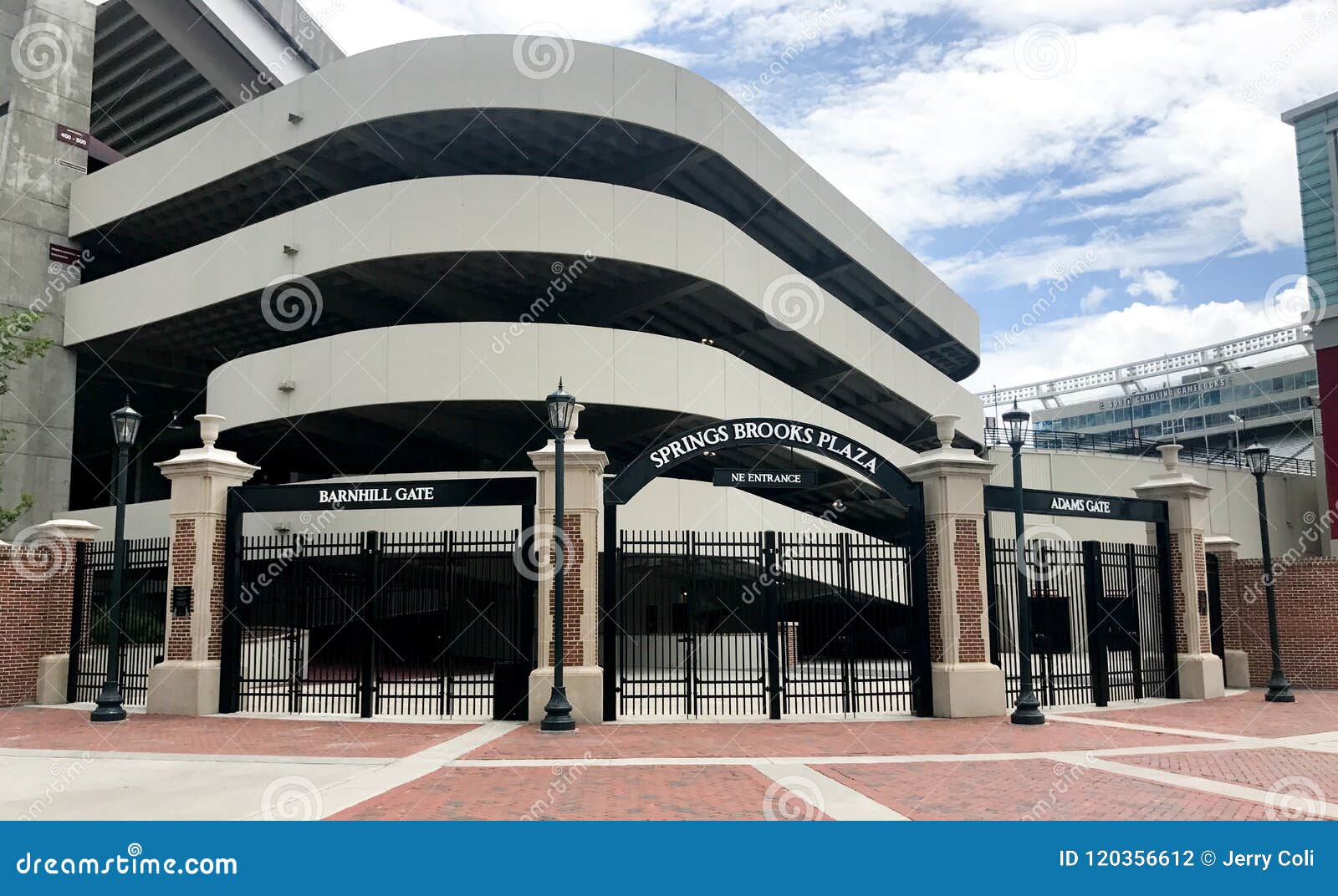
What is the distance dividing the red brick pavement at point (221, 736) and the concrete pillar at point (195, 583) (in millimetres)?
406

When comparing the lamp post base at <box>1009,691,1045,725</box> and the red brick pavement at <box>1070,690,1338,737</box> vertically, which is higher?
the lamp post base at <box>1009,691,1045,725</box>

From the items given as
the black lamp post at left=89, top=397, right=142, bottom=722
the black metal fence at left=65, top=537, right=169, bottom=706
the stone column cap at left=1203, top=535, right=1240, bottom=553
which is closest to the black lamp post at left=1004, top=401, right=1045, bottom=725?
the stone column cap at left=1203, top=535, right=1240, bottom=553

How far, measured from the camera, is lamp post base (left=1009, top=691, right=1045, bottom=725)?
49.3ft

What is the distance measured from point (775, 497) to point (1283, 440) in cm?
5807

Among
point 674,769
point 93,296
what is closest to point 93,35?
point 93,296

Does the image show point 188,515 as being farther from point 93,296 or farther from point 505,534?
point 93,296

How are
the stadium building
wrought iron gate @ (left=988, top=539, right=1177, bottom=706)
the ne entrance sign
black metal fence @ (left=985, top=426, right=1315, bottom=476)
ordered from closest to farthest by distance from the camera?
the ne entrance sign
the stadium building
wrought iron gate @ (left=988, top=539, right=1177, bottom=706)
black metal fence @ (left=985, top=426, right=1315, bottom=476)

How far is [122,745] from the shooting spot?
1302 cm
